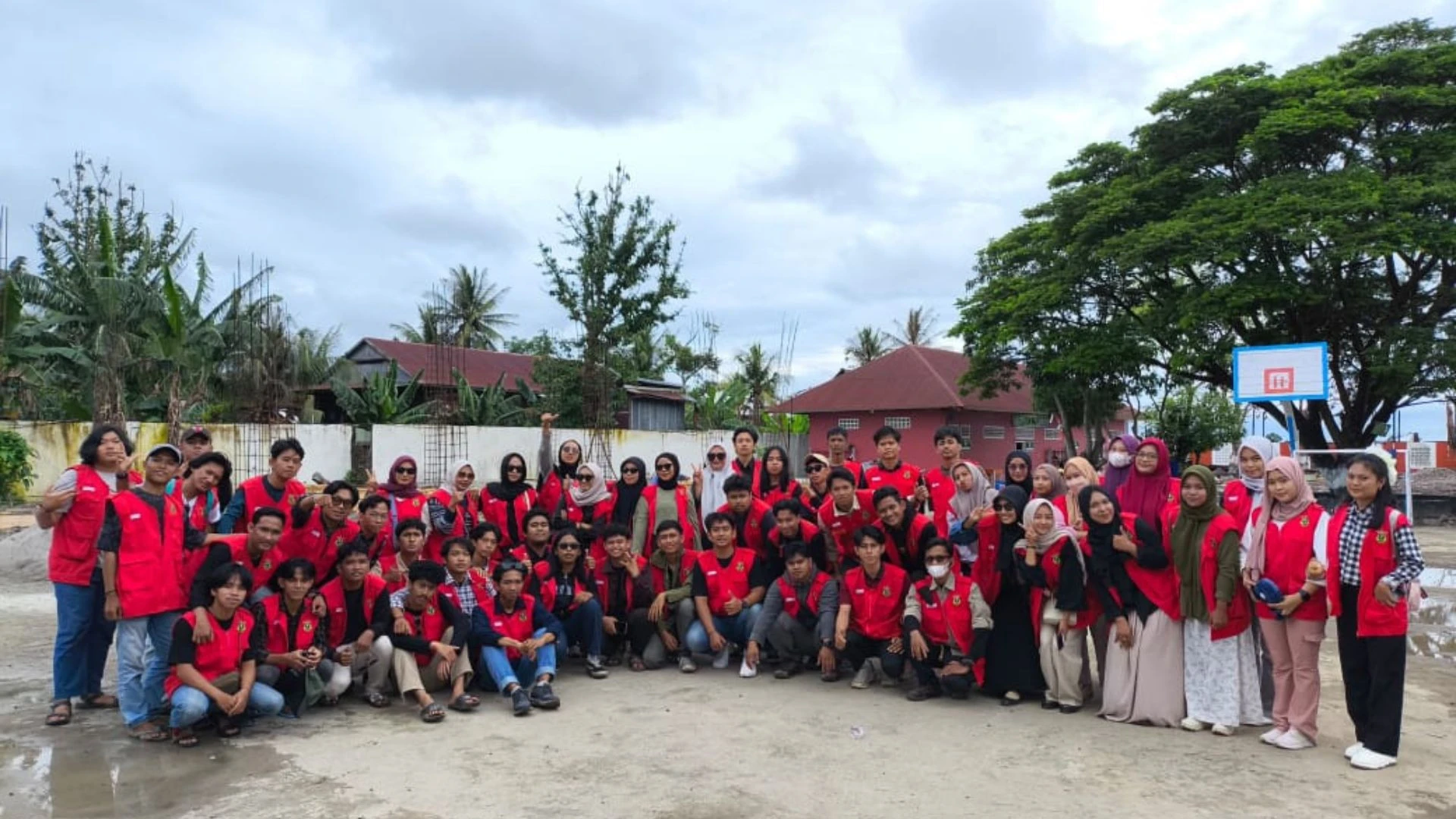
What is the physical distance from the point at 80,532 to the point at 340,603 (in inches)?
50.7

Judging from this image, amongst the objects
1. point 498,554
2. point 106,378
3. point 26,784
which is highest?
point 106,378

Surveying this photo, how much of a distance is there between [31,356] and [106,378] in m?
1.73

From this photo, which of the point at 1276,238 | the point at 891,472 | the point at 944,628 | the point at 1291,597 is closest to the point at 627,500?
the point at 891,472

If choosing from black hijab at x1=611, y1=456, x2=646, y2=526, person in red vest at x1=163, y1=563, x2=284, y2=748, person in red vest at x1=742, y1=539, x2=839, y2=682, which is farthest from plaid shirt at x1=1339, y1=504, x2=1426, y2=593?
person in red vest at x1=163, y1=563, x2=284, y2=748

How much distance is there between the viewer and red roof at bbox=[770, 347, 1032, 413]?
3031 centimetres

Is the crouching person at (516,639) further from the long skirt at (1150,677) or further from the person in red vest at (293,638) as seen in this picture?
the long skirt at (1150,677)

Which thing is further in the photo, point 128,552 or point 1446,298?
point 1446,298

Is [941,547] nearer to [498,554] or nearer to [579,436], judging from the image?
[498,554]

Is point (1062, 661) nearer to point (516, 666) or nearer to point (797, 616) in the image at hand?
point (797, 616)

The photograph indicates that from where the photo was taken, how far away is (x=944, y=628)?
5.45 meters

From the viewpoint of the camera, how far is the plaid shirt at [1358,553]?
4145mm

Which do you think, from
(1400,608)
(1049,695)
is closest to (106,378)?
(1049,695)

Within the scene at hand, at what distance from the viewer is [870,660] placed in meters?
5.83

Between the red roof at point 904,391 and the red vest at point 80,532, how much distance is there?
26.1 m
